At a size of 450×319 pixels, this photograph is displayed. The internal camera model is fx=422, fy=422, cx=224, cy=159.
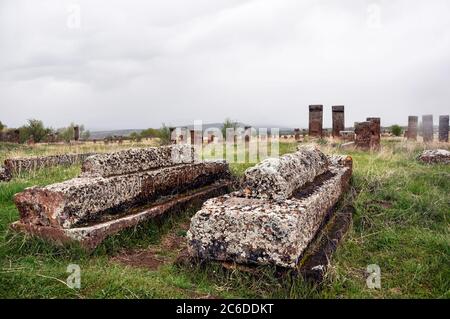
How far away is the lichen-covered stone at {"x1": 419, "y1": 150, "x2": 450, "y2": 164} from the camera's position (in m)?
9.76

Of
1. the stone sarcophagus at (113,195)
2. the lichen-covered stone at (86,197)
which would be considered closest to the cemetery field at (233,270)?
the stone sarcophagus at (113,195)

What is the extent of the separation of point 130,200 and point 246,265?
1.94 meters

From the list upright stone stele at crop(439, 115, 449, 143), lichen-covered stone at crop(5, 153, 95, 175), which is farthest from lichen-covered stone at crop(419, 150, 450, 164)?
upright stone stele at crop(439, 115, 449, 143)

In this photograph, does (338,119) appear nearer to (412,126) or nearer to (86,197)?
(412,126)

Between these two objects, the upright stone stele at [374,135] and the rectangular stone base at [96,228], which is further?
the upright stone stele at [374,135]

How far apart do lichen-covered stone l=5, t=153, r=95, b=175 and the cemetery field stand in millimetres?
2372

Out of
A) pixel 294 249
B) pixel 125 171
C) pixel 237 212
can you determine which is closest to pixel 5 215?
pixel 125 171

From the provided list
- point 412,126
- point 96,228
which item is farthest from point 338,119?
point 96,228

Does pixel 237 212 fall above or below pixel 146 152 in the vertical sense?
below

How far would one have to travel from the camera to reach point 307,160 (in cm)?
532

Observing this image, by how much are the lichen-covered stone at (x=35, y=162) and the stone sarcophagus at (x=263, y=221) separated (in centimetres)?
576

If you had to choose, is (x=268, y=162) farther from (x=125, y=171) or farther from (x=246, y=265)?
(x=125, y=171)

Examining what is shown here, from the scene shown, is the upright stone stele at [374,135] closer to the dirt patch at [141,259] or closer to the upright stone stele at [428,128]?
the upright stone stele at [428,128]

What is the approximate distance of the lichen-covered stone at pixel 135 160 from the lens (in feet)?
16.3
